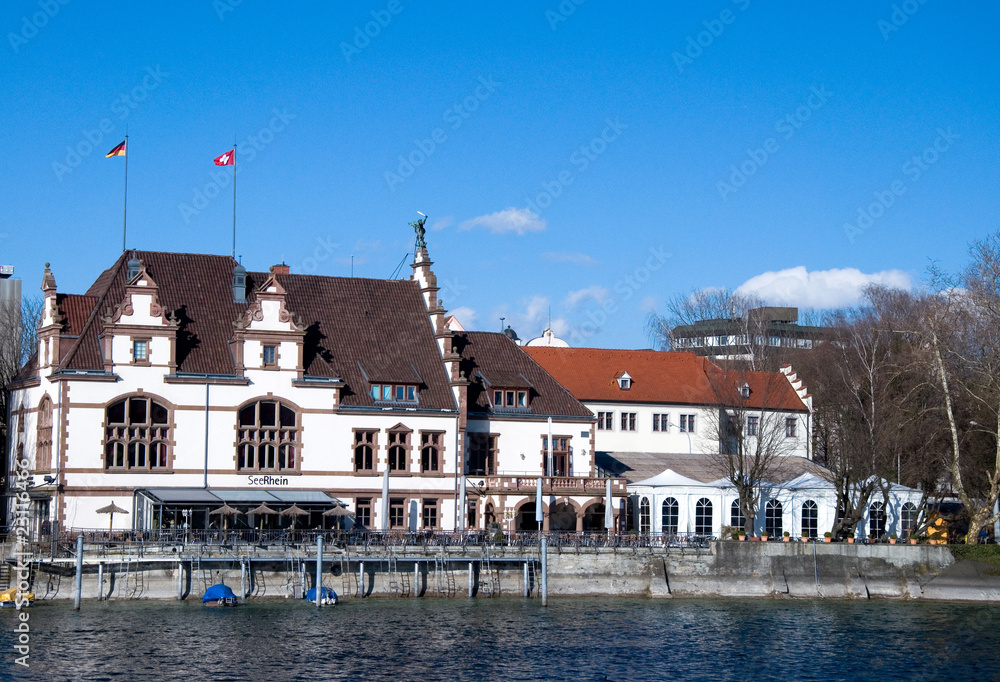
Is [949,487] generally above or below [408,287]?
below

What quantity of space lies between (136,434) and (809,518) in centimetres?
3706

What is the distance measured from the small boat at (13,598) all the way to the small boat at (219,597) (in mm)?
7262

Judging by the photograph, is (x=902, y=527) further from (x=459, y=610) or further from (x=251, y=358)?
(x=251, y=358)

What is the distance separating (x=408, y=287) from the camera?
84.8m

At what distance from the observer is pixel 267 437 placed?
74.2m

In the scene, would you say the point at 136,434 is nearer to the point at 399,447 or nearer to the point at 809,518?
the point at 399,447

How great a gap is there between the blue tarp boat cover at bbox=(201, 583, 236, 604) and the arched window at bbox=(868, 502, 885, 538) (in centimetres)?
3835

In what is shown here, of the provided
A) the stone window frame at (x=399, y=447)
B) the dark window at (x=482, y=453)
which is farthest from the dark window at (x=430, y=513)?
the dark window at (x=482, y=453)

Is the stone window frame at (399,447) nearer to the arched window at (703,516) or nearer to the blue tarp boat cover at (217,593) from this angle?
the blue tarp boat cover at (217,593)

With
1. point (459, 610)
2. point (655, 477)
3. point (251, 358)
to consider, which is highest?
point (251, 358)

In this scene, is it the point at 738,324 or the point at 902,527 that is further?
the point at 738,324

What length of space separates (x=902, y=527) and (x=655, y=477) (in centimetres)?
1478

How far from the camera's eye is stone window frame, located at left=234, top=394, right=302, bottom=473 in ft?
242

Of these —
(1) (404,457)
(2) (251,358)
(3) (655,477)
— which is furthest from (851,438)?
(2) (251,358)
